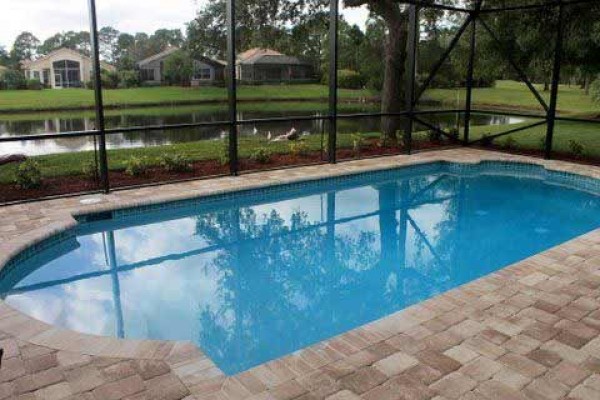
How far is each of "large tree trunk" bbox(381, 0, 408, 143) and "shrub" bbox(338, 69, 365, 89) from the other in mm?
17611

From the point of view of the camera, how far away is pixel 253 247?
5.89 m

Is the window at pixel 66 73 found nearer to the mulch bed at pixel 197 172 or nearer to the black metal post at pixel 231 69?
the mulch bed at pixel 197 172

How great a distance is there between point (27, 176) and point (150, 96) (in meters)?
24.5

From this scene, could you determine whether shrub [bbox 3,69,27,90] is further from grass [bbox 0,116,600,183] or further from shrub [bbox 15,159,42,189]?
shrub [bbox 15,159,42,189]

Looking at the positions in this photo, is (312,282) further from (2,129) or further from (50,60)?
(50,60)

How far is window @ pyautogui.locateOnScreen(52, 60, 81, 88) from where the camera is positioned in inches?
1185

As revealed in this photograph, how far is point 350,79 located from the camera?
29.9m

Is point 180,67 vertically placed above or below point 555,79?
above

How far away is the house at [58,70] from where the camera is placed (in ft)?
97.9

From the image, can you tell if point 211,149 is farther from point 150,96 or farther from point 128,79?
point 128,79

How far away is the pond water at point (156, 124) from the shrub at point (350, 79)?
4462 mm

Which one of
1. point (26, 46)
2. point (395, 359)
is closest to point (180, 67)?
point (26, 46)

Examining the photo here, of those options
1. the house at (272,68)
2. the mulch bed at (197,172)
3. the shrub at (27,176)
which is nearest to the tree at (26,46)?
the house at (272,68)

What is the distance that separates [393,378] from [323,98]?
27.5 m
